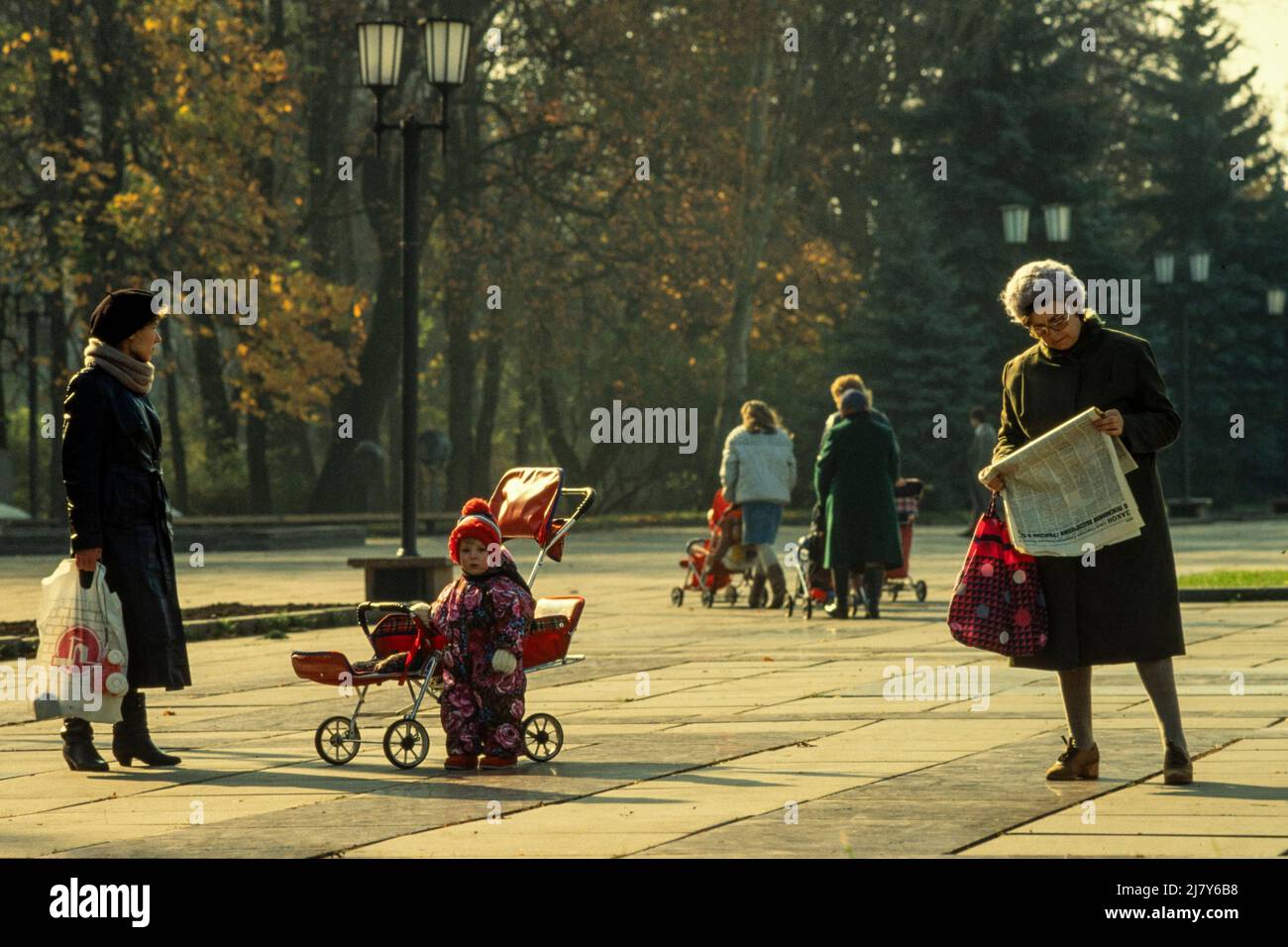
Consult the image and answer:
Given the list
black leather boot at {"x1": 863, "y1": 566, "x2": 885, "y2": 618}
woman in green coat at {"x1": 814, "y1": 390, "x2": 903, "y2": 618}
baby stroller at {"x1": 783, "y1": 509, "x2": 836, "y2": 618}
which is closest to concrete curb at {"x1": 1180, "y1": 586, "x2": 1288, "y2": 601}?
black leather boot at {"x1": 863, "y1": 566, "x2": 885, "y2": 618}

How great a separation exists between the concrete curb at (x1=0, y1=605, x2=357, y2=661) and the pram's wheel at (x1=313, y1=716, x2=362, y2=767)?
24.5 feet

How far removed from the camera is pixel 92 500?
10.1m

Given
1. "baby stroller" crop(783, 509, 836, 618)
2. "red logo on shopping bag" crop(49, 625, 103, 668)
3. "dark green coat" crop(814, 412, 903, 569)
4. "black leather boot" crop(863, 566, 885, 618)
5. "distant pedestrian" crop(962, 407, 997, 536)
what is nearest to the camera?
"red logo on shopping bag" crop(49, 625, 103, 668)

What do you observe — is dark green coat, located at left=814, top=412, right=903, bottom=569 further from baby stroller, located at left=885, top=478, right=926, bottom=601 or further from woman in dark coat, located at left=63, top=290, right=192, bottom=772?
woman in dark coat, located at left=63, top=290, right=192, bottom=772

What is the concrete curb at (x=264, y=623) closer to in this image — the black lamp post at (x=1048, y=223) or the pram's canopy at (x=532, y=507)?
the pram's canopy at (x=532, y=507)

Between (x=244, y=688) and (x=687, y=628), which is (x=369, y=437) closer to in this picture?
(x=687, y=628)

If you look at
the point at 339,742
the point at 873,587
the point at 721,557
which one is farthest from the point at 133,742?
the point at 721,557

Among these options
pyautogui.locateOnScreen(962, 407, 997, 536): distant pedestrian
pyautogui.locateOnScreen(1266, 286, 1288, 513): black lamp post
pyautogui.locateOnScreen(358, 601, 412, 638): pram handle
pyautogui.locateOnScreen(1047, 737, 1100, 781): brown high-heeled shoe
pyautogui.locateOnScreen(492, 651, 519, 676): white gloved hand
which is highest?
pyautogui.locateOnScreen(1266, 286, 1288, 513): black lamp post

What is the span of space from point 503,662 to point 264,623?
338 inches

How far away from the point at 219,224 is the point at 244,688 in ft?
65.7

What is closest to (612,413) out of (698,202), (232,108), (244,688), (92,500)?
(698,202)

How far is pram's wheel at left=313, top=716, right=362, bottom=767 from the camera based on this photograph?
390 inches

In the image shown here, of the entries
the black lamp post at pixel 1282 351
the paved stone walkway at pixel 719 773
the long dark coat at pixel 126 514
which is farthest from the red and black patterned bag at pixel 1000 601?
the black lamp post at pixel 1282 351

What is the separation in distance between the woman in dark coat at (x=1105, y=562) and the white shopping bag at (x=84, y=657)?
12.5 feet
